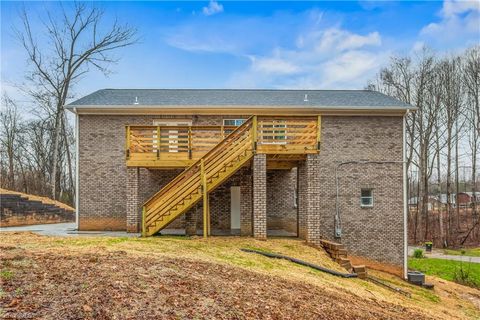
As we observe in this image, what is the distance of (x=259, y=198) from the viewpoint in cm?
1191

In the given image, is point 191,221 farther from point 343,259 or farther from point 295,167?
point 343,259

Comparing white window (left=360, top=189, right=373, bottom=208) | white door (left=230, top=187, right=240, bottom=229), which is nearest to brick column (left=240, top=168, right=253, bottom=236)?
white door (left=230, top=187, right=240, bottom=229)

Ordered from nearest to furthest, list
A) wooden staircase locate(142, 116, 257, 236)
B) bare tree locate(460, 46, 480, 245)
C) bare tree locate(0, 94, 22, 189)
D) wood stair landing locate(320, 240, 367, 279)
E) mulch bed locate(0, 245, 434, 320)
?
1. mulch bed locate(0, 245, 434, 320)
2. wood stair landing locate(320, 240, 367, 279)
3. wooden staircase locate(142, 116, 257, 236)
4. bare tree locate(460, 46, 480, 245)
5. bare tree locate(0, 94, 22, 189)

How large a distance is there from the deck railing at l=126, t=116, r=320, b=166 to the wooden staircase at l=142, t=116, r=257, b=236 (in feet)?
1.63

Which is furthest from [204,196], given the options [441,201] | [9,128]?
[441,201]

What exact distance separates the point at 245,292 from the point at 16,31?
27.0 meters

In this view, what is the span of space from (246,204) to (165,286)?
7.57m

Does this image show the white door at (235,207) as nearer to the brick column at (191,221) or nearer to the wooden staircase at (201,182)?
the brick column at (191,221)

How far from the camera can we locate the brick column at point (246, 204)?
12.9 m

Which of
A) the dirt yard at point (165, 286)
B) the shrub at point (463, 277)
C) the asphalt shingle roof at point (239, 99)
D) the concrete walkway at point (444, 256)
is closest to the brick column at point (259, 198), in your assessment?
the dirt yard at point (165, 286)

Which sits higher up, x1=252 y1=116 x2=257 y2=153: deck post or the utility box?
x1=252 y1=116 x2=257 y2=153: deck post

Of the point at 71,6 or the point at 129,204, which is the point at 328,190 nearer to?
the point at 129,204

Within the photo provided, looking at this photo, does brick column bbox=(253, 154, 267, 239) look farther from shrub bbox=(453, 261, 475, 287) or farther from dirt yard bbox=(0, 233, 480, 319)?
shrub bbox=(453, 261, 475, 287)

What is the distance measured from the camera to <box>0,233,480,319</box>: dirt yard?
184 inches
